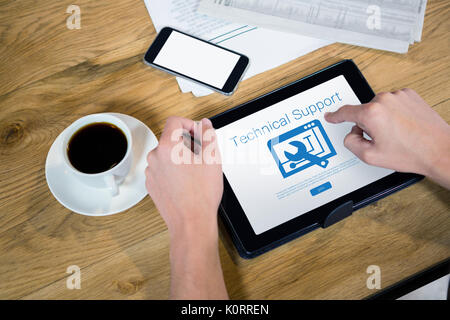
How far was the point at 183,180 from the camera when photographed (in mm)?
590

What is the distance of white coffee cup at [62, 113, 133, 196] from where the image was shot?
1.85ft

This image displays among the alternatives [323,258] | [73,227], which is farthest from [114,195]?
[323,258]

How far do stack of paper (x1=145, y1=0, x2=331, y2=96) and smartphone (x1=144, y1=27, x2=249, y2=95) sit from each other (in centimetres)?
2

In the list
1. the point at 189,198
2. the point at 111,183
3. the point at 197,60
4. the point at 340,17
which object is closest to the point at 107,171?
the point at 111,183

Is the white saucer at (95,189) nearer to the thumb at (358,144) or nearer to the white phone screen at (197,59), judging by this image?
the white phone screen at (197,59)

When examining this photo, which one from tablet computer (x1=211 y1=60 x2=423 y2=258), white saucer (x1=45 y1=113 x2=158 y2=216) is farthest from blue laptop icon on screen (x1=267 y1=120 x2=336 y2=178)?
white saucer (x1=45 y1=113 x2=158 y2=216)

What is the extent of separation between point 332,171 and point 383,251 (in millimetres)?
150

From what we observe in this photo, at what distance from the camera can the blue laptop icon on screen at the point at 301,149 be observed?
0.63 m

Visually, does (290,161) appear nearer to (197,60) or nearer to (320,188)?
(320,188)

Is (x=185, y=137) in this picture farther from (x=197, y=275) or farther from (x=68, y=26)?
Answer: (x=68, y=26)

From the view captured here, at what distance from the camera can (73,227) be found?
2.06 ft

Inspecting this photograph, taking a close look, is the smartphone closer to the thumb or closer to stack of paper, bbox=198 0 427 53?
stack of paper, bbox=198 0 427 53

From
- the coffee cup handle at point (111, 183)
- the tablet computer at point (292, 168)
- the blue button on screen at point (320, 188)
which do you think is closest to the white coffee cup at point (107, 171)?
the coffee cup handle at point (111, 183)

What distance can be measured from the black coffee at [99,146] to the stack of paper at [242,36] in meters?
0.24
